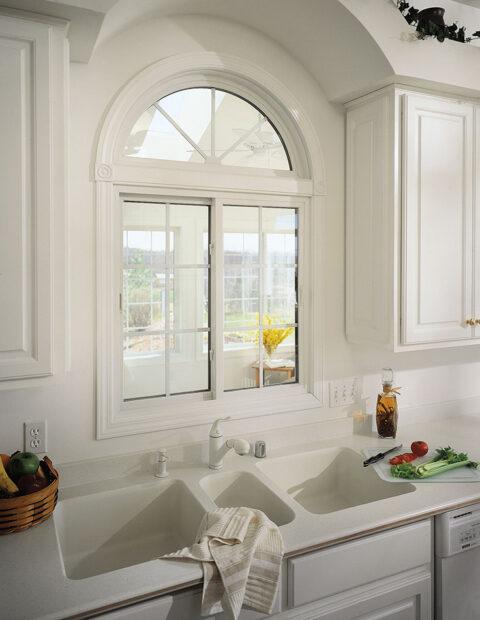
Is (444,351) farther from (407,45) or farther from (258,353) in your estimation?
(407,45)

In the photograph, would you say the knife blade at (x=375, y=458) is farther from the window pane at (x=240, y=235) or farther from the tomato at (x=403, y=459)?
the window pane at (x=240, y=235)

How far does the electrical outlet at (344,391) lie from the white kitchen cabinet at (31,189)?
130 cm

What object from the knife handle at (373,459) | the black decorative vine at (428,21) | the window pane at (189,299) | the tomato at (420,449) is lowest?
the knife handle at (373,459)

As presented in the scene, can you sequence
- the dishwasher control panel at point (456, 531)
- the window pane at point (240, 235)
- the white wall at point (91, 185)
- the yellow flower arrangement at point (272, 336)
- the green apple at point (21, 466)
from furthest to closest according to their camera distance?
the yellow flower arrangement at point (272, 336), the window pane at point (240, 235), the white wall at point (91, 185), the dishwasher control panel at point (456, 531), the green apple at point (21, 466)

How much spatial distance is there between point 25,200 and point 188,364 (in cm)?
94

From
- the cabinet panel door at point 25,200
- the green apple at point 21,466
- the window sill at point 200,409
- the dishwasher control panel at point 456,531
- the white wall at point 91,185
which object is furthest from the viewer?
the window sill at point 200,409

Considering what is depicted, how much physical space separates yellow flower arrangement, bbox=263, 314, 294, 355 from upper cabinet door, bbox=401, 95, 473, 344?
51 centimetres

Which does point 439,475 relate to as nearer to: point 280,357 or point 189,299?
point 280,357

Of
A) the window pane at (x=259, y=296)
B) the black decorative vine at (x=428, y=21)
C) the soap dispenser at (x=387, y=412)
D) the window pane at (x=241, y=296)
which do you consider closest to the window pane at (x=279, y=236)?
the window pane at (x=259, y=296)

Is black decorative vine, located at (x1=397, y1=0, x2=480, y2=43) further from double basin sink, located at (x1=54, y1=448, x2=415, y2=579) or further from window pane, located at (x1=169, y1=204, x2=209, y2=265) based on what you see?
double basin sink, located at (x1=54, y1=448, x2=415, y2=579)

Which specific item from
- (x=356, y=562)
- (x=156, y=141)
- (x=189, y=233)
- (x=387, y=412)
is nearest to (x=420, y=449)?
(x=387, y=412)

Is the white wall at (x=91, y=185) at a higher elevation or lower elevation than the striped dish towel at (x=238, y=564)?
higher

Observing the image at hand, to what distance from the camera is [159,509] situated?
1.80 metres

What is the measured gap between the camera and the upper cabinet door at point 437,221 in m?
2.01
